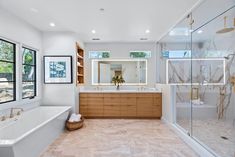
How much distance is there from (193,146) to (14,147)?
275 centimetres

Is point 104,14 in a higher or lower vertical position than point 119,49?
higher

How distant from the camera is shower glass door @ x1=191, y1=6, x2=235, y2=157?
107 inches

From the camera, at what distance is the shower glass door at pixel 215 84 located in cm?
272

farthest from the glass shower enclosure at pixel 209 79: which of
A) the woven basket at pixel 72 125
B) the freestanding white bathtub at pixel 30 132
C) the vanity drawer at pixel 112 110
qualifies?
the freestanding white bathtub at pixel 30 132

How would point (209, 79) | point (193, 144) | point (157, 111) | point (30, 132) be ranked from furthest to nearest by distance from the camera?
1. point (157, 111)
2. point (209, 79)
3. point (193, 144)
4. point (30, 132)

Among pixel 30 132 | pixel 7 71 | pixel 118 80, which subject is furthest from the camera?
pixel 118 80

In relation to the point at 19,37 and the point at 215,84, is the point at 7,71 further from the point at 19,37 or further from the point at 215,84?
the point at 215,84

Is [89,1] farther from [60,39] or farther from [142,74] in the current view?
[142,74]

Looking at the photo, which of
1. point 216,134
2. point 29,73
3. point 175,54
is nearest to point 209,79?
point 216,134

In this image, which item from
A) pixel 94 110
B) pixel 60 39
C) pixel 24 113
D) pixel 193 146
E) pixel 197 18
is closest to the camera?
pixel 193 146

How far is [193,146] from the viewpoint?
9.35ft

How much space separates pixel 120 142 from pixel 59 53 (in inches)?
111

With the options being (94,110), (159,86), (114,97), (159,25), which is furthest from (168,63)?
(94,110)

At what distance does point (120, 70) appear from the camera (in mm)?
5531
